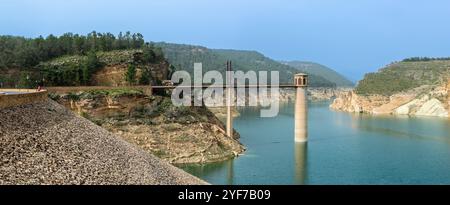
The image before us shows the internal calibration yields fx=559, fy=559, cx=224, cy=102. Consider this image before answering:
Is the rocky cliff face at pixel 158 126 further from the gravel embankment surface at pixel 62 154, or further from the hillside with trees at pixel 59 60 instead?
the gravel embankment surface at pixel 62 154

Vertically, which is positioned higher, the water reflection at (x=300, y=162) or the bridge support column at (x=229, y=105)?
the bridge support column at (x=229, y=105)

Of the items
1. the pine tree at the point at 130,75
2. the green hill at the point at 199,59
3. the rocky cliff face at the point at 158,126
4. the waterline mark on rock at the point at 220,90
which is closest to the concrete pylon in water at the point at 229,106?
the waterline mark on rock at the point at 220,90

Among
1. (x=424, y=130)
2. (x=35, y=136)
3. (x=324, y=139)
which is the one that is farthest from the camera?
(x=424, y=130)

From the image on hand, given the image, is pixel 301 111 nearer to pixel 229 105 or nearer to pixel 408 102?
pixel 229 105

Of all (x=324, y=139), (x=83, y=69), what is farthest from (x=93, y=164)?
(x=324, y=139)

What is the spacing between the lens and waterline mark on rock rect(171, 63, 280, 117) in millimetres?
47438

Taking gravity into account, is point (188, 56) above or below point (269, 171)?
above

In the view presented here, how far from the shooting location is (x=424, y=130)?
59.0 meters

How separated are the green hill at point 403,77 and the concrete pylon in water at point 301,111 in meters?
49.9

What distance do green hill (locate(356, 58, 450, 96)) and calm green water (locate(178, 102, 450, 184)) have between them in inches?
1566

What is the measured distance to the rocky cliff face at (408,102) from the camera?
83375 millimetres

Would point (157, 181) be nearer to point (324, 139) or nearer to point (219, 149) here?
point (219, 149)

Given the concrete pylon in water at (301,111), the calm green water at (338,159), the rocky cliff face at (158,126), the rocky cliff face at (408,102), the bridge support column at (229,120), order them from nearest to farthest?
the calm green water at (338,159) < the rocky cliff face at (158,126) < the bridge support column at (229,120) < the concrete pylon in water at (301,111) < the rocky cliff face at (408,102)
